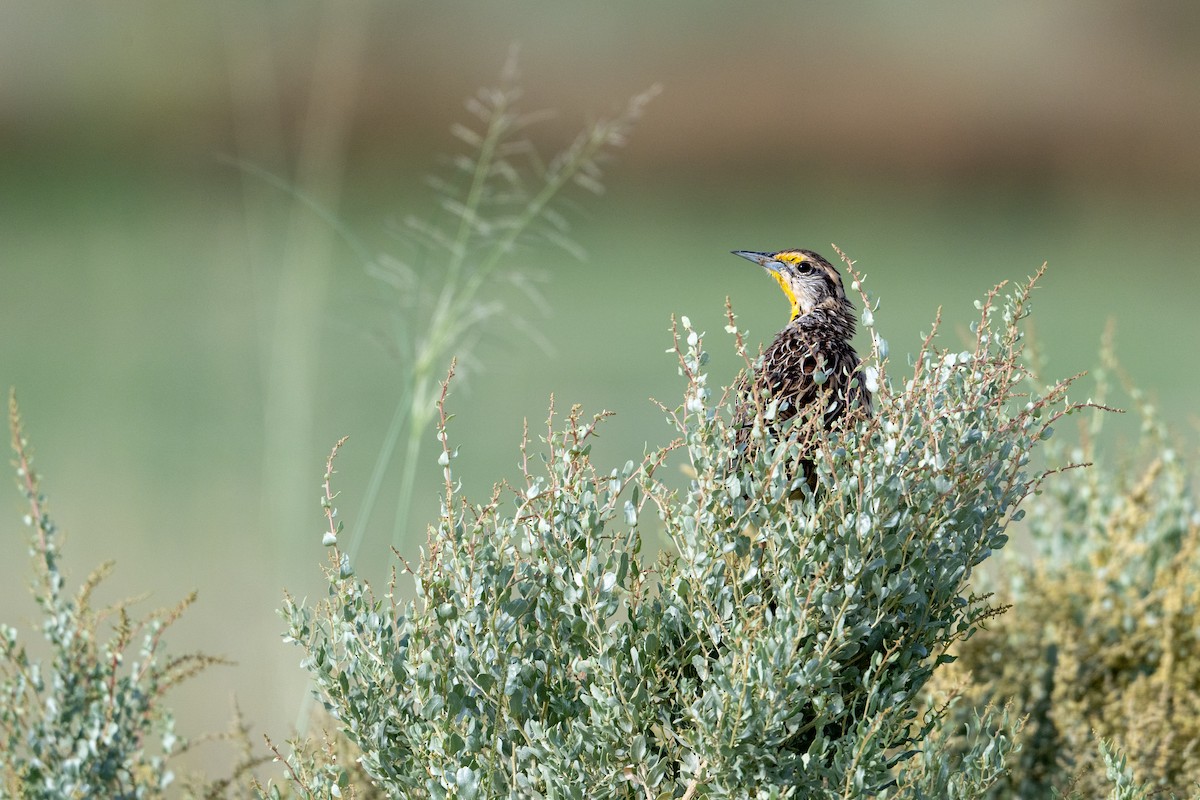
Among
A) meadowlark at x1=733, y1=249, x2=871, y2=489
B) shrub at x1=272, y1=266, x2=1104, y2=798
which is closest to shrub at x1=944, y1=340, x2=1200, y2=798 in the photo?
meadowlark at x1=733, y1=249, x2=871, y2=489

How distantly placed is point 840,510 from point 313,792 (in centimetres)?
65

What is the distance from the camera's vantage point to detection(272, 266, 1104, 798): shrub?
120cm

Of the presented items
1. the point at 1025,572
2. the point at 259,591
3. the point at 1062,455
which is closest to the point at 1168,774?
the point at 1025,572

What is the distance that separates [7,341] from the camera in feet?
30.9

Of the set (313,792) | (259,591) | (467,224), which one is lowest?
(313,792)

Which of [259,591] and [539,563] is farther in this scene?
[259,591]

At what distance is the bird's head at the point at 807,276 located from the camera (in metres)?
2.00

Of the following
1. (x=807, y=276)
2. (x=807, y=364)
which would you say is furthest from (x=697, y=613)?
(x=807, y=276)

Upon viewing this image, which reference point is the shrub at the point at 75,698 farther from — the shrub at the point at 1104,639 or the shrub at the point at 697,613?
the shrub at the point at 1104,639

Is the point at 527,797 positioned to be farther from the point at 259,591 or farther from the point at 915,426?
the point at 259,591

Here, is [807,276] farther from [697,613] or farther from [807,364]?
[697,613]

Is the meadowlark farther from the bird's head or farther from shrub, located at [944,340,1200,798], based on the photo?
shrub, located at [944,340,1200,798]

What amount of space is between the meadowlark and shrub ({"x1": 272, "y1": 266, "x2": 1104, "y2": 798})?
0.04 m

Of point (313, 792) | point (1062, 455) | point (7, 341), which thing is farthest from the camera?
point (7, 341)
